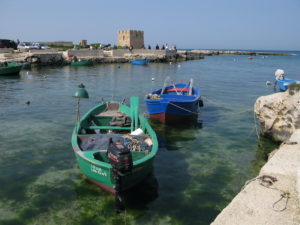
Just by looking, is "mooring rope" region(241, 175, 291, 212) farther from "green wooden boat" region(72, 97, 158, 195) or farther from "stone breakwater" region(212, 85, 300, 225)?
"green wooden boat" region(72, 97, 158, 195)

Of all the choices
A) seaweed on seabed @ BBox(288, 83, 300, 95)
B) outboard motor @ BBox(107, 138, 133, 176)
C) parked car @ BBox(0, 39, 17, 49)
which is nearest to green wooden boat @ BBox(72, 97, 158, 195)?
outboard motor @ BBox(107, 138, 133, 176)

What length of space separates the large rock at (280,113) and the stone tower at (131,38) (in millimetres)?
72855

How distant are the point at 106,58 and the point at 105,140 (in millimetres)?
53714

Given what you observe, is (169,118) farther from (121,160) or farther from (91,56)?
(91,56)

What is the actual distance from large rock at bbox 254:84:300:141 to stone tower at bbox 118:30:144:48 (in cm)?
7286

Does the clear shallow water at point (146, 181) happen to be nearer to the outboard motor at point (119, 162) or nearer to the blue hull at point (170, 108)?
the blue hull at point (170, 108)

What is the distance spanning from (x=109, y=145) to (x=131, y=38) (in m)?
78.3

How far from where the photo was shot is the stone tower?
82.7 meters

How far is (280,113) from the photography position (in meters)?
12.3

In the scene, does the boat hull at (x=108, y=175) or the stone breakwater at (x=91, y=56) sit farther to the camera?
the stone breakwater at (x=91, y=56)

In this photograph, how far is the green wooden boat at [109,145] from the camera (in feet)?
25.4

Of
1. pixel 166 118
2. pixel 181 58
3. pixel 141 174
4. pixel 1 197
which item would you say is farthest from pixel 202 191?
pixel 181 58

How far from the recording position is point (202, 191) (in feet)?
28.8

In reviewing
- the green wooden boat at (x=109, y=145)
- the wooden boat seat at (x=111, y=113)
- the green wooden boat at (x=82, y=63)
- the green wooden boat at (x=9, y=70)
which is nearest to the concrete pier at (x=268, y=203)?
the green wooden boat at (x=109, y=145)
